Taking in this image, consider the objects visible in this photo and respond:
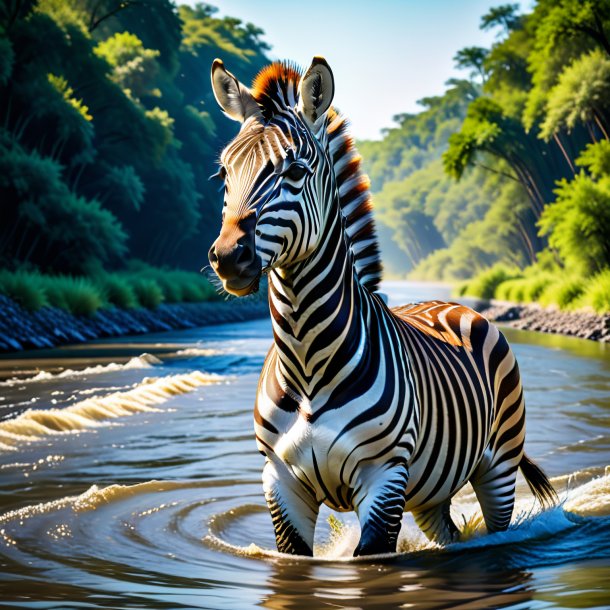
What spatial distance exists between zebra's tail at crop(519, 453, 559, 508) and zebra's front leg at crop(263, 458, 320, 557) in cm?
184

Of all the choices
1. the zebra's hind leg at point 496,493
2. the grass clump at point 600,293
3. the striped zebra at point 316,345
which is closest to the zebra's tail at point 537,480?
the zebra's hind leg at point 496,493

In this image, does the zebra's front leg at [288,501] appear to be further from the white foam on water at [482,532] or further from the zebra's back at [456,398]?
the zebra's back at [456,398]

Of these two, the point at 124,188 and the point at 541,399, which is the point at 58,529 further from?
the point at 124,188

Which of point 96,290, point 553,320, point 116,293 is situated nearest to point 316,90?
point 96,290

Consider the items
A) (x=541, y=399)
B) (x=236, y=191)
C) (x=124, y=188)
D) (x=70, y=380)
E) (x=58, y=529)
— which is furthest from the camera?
(x=124, y=188)

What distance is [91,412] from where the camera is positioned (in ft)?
37.6

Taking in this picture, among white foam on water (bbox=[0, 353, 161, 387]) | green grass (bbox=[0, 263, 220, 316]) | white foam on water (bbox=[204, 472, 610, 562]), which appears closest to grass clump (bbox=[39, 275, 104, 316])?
green grass (bbox=[0, 263, 220, 316])

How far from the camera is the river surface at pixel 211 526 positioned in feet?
13.3

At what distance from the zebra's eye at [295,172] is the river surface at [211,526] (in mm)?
1566

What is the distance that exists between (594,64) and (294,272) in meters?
33.3

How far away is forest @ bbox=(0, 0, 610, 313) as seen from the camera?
3094cm

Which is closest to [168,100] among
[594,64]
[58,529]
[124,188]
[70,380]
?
[124,188]

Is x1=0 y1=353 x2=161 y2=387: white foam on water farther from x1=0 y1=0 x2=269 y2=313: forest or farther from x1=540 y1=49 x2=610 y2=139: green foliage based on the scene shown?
x1=540 y1=49 x2=610 y2=139: green foliage

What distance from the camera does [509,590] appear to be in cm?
402
